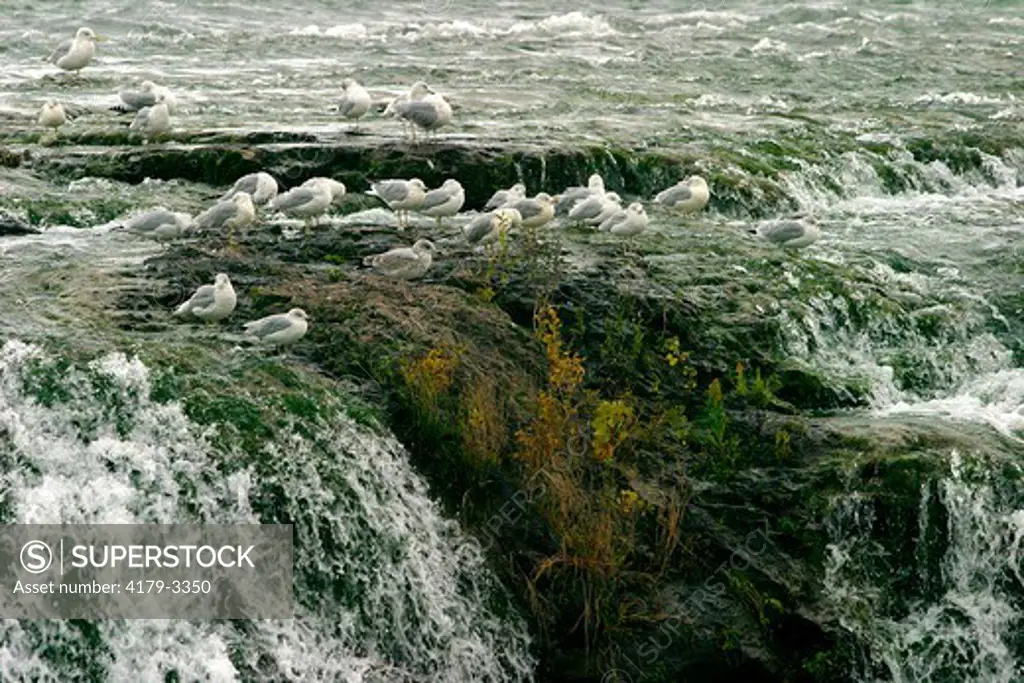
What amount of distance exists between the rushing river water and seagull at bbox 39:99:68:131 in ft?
1.32

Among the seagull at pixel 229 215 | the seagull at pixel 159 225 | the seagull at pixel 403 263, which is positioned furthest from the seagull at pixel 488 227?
the seagull at pixel 159 225

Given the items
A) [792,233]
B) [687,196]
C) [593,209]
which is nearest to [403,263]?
[593,209]

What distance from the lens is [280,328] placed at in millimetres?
11539

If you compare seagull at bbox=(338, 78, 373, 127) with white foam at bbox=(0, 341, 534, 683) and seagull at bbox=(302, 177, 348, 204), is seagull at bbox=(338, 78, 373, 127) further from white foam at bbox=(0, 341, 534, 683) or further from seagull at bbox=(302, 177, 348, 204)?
white foam at bbox=(0, 341, 534, 683)

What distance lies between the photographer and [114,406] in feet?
34.3

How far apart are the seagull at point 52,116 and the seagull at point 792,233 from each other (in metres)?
7.86

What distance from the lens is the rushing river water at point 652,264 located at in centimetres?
1006

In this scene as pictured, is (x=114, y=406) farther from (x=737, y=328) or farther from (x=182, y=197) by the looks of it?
(x=182, y=197)

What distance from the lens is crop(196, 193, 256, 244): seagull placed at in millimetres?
14320

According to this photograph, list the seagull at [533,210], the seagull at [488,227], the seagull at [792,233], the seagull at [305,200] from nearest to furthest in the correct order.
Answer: the seagull at [488,227]
the seagull at [305,200]
the seagull at [533,210]
the seagull at [792,233]

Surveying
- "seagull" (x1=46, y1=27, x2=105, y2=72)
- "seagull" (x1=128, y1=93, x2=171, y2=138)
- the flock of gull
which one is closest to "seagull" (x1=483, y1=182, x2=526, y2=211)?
the flock of gull

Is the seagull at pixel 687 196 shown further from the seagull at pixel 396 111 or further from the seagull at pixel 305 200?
the seagull at pixel 305 200

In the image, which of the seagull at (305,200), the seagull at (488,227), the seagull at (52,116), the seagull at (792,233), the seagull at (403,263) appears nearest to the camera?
the seagull at (403,263)

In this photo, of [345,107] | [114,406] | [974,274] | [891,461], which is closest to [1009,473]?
[891,461]
